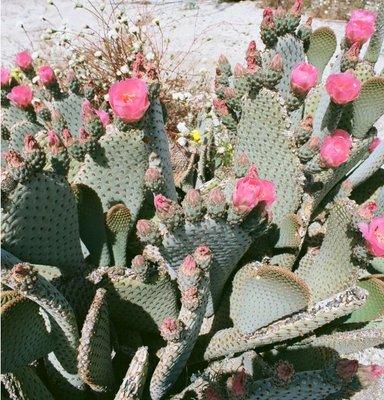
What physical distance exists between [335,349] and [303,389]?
1.02ft

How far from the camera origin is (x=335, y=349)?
179 centimetres

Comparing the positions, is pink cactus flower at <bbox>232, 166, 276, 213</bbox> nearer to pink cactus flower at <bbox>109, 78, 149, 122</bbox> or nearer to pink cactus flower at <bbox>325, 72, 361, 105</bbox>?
pink cactus flower at <bbox>109, 78, 149, 122</bbox>

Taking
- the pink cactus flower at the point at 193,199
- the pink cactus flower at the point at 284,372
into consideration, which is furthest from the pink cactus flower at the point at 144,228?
the pink cactus flower at the point at 284,372

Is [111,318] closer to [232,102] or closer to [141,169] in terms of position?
[141,169]

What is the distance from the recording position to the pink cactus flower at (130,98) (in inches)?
55.4

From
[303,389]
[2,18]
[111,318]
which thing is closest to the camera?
[303,389]

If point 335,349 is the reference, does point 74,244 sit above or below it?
above

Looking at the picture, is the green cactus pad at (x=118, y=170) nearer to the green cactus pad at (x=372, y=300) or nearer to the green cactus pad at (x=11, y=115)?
the green cactus pad at (x=11, y=115)

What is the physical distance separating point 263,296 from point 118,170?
69 cm

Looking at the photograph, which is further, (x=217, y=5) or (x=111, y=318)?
(x=217, y=5)

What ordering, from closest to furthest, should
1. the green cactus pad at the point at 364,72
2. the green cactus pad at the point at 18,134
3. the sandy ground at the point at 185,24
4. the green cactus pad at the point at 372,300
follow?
the green cactus pad at the point at 372,300
the green cactus pad at the point at 18,134
the green cactus pad at the point at 364,72
the sandy ground at the point at 185,24

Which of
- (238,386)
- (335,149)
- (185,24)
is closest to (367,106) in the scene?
(335,149)

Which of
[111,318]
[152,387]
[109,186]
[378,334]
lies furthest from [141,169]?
[378,334]

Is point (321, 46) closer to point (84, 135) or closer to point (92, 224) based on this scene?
point (84, 135)
